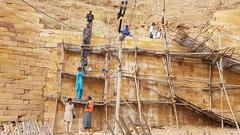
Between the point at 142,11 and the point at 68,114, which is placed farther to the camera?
the point at 142,11

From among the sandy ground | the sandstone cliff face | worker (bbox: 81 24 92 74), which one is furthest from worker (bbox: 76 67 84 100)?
the sandstone cliff face

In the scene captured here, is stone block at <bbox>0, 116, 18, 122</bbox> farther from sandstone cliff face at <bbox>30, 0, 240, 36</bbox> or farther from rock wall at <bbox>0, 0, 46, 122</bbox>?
sandstone cliff face at <bbox>30, 0, 240, 36</bbox>

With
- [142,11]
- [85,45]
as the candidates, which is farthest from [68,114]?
[142,11]

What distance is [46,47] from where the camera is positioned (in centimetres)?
1434

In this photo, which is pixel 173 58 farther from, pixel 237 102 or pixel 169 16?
pixel 169 16

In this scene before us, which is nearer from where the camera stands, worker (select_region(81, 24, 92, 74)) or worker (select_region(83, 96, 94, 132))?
worker (select_region(83, 96, 94, 132))

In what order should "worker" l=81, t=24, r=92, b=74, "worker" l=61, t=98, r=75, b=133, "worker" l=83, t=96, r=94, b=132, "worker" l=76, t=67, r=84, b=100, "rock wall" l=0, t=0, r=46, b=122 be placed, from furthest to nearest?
1. "worker" l=81, t=24, r=92, b=74
2. "worker" l=76, t=67, r=84, b=100
3. "worker" l=83, t=96, r=94, b=132
4. "rock wall" l=0, t=0, r=46, b=122
5. "worker" l=61, t=98, r=75, b=133

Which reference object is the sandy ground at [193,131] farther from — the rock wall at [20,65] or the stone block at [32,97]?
the rock wall at [20,65]

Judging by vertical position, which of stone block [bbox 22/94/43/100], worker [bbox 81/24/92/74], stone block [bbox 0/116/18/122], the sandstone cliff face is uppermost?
the sandstone cliff face

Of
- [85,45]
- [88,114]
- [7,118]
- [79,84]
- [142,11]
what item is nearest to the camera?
[7,118]

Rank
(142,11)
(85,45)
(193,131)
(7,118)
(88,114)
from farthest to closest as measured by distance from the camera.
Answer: (142,11), (85,45), (193,131), (88,114), (7,118)

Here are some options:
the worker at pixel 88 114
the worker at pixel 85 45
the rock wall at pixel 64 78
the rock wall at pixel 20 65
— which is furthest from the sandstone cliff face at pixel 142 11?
the worker at pixel 88 114

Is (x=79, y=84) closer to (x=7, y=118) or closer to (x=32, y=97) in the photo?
(x=32, y=97)

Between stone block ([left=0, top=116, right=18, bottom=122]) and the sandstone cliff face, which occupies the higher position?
the sandstone cliff face
